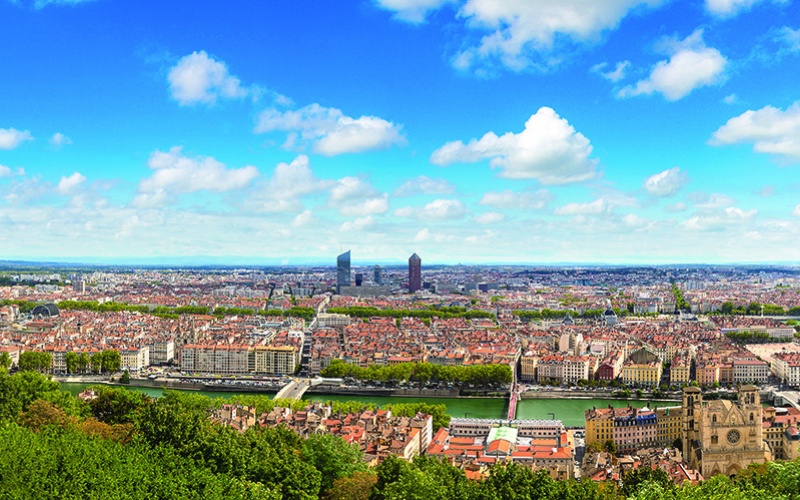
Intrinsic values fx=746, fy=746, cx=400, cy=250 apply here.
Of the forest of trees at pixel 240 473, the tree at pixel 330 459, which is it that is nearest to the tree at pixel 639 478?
the forest of trees at pixel 240 473

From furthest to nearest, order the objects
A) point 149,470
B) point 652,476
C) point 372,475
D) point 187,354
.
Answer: point 187,354
point 652,476
point 372,475
point 149,470

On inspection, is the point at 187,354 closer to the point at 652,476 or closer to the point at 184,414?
the point at 184,414

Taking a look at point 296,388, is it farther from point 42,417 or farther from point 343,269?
point 343,269

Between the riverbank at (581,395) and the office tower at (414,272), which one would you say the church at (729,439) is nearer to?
the riverbank at (581,395)

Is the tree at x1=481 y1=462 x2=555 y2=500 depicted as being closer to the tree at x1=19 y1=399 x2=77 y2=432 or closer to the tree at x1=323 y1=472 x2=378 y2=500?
the tree at x1=323 y1=472 x2=378 y2=500

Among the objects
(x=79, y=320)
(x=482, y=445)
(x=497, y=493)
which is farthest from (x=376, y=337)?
(x=497, y=493)

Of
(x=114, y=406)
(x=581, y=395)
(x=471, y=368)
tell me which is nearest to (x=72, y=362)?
(x=114, y=406)
